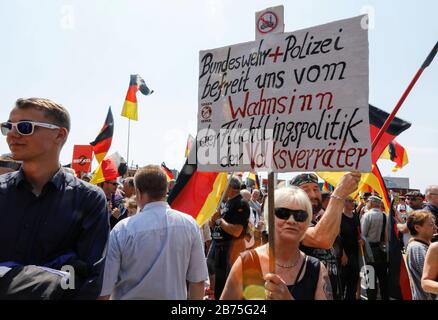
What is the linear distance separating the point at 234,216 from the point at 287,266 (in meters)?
2.61

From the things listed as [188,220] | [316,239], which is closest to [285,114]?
[316,239]

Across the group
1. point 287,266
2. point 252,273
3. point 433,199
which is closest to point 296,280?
point 287,266

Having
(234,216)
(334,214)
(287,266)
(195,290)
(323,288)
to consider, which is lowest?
(195,290)

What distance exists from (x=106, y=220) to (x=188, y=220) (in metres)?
1.04

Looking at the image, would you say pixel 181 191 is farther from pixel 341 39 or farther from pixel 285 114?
pixel 341 39

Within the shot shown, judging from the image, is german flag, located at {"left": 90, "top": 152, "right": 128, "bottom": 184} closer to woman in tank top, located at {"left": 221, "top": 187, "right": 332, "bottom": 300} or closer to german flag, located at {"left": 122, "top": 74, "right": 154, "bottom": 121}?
german flag, located at {"left": 122, "top": 74, "right": 154, "bottom": 121}

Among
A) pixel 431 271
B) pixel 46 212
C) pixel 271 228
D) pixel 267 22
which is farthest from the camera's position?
pixel 431 271

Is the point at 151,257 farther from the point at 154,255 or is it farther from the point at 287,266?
the point at 287,266

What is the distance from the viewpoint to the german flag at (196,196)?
4066 millimetres

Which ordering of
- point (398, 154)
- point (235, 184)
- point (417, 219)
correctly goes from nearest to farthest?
point (417, 219), point (235, 184), point (398, 154)

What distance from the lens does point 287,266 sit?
2.24m

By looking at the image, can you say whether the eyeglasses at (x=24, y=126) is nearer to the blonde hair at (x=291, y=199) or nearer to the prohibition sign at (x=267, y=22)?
the blonde hair at (x=291, y=199)

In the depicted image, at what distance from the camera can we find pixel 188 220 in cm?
290

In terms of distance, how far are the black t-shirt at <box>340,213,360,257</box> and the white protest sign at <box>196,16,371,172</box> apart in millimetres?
3447
